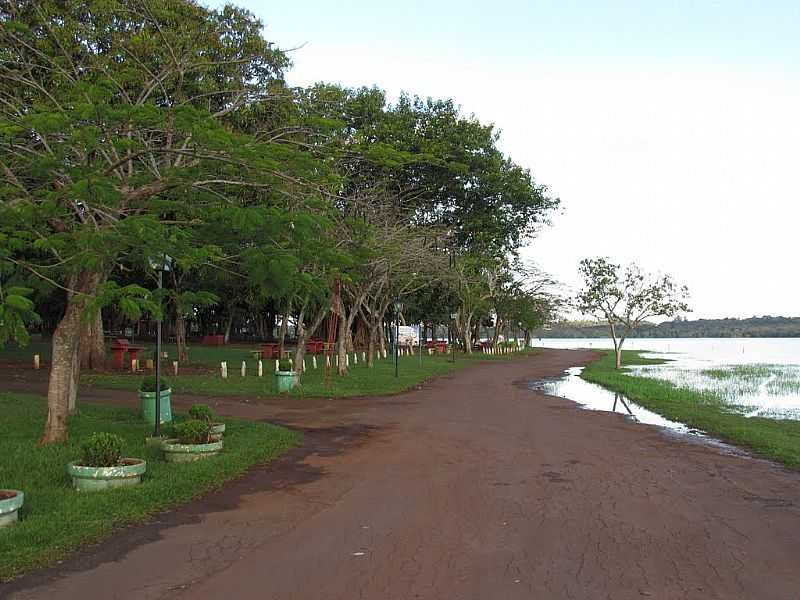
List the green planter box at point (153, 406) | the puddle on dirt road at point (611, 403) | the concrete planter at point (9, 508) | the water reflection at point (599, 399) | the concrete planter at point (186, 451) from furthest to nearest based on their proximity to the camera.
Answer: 1. the water reflection at point (599, 399)
2. the puddle on dirt road at point (611, 403)
3. the green planter box at point (153, 406)
4. the concrete planter at point (186, 451)
5. the concrete planter at point (9, 508)

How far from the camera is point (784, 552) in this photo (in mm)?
6402

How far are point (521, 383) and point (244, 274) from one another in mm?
18225

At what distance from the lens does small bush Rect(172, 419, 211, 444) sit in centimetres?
1042

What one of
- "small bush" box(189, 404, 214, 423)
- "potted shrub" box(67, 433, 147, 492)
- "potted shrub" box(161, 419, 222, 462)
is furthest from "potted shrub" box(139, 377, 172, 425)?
"potted shrub" box(67, 433, 147, 492)

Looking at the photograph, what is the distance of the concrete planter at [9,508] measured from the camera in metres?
6.61

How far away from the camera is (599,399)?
22.9 metres

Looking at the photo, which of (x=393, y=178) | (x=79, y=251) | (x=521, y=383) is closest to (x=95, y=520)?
(x=79, y=251)

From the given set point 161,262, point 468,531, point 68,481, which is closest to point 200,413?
point 161,262

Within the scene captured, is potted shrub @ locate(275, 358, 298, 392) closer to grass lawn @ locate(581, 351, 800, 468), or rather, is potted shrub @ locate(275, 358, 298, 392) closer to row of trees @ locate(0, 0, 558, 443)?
row of trees @ locate(0, 0, 558, 443)

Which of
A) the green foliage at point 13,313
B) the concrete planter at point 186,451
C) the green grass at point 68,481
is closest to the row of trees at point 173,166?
the green foliage at point 13,313

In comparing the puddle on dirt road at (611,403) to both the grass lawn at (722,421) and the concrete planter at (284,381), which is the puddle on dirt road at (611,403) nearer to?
the grass lawn at (722,421)

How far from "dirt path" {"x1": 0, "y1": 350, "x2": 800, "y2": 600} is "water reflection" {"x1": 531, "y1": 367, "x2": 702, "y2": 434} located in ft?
14.0

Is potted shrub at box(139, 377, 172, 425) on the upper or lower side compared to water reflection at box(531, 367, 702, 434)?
upper

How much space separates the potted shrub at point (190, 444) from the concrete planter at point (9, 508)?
3.34m
